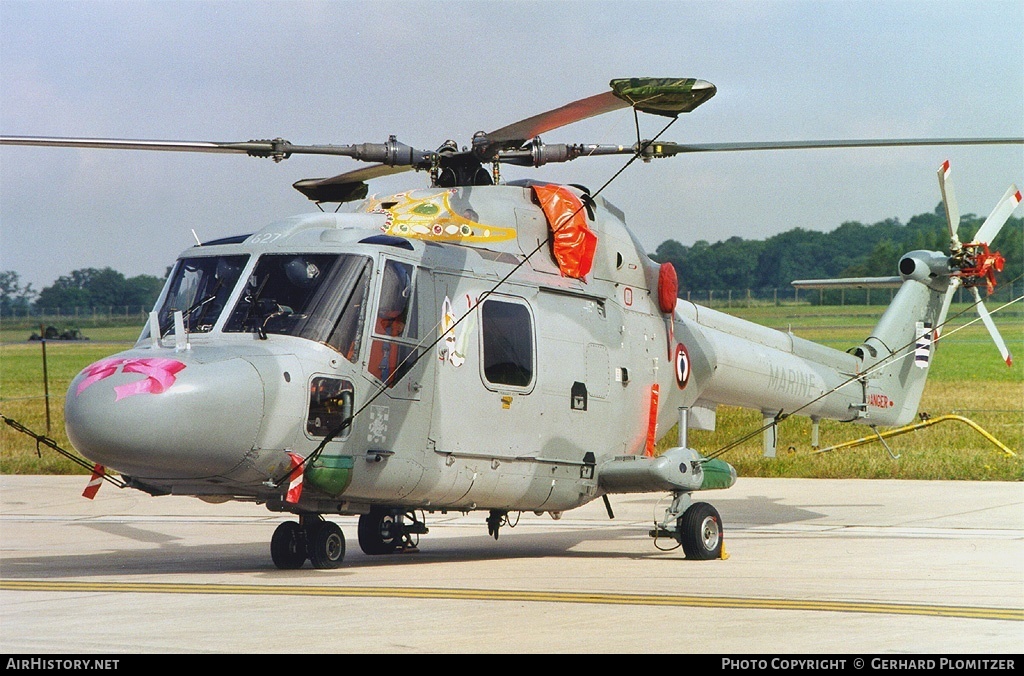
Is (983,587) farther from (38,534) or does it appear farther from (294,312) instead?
(38,534)

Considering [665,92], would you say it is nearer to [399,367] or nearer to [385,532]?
[399,367]

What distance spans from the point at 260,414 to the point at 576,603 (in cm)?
271

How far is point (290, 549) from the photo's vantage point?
10.8m

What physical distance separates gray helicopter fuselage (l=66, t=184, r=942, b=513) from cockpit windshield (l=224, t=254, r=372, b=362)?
0.5 inches

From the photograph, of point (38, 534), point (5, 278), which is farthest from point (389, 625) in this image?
point (5, 278)

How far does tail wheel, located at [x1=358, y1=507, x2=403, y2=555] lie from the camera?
41.2ft

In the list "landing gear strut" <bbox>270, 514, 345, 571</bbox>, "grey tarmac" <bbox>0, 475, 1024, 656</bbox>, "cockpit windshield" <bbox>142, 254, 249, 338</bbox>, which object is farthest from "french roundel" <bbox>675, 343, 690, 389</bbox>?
"cockpit windshield" <bbox>142, 254, 249, 338</bbox>

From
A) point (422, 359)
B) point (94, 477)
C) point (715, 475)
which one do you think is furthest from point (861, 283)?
point (94, 477)

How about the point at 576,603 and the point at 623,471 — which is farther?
the point at 623,471

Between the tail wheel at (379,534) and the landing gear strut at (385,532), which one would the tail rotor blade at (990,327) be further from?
the tail wheel at (379,534)

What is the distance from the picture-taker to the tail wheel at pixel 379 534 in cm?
1255

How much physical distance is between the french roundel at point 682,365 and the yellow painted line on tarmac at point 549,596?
15.2ft

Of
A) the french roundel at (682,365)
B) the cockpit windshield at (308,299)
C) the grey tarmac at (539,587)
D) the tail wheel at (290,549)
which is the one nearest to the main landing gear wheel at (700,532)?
the grey tarmac at (539,587)

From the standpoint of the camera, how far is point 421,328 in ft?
34.6
